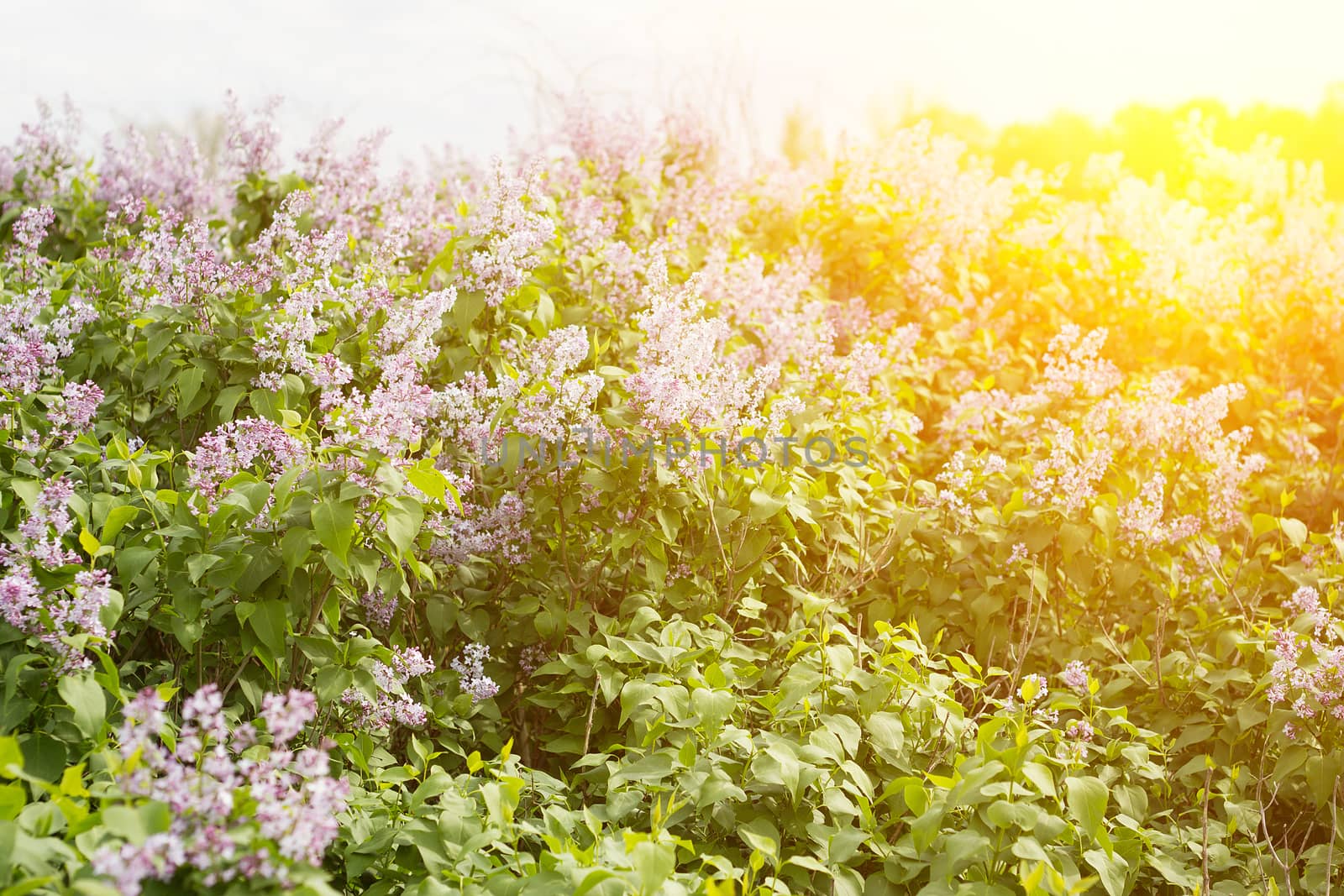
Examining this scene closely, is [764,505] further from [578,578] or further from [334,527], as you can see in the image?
[334,527]

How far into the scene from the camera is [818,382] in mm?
4461

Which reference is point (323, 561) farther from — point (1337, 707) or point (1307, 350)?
point (1307, 350)

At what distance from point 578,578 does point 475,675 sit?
0.50 m

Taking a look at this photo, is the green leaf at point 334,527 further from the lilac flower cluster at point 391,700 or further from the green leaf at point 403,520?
the lilac flower cluster at point 391,700

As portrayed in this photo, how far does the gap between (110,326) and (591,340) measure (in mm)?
1690

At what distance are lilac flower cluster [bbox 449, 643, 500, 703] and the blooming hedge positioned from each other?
0.05 ft

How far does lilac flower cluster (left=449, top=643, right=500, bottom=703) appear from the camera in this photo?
3014 millimetres

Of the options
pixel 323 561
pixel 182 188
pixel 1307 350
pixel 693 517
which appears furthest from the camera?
pixel 1307 350

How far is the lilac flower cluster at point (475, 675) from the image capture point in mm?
3014

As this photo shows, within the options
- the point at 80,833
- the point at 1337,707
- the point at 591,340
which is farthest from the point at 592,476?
the point at 1337,707

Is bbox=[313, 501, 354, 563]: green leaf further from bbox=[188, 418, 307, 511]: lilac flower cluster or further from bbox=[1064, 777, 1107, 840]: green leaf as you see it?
bbox=[1064, 777, 1107, 840]: green leaf

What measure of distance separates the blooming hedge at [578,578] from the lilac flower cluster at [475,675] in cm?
2

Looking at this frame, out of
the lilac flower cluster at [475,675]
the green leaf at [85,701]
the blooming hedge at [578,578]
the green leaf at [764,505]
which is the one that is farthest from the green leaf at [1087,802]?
the green leaf at [85,701]

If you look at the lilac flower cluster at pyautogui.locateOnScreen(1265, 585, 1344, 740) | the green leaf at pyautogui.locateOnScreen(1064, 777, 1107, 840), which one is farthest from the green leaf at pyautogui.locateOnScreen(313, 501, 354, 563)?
the lilac flower cluster at pyautogui.locateOnScreen(1265, 585, 1344, 740)
